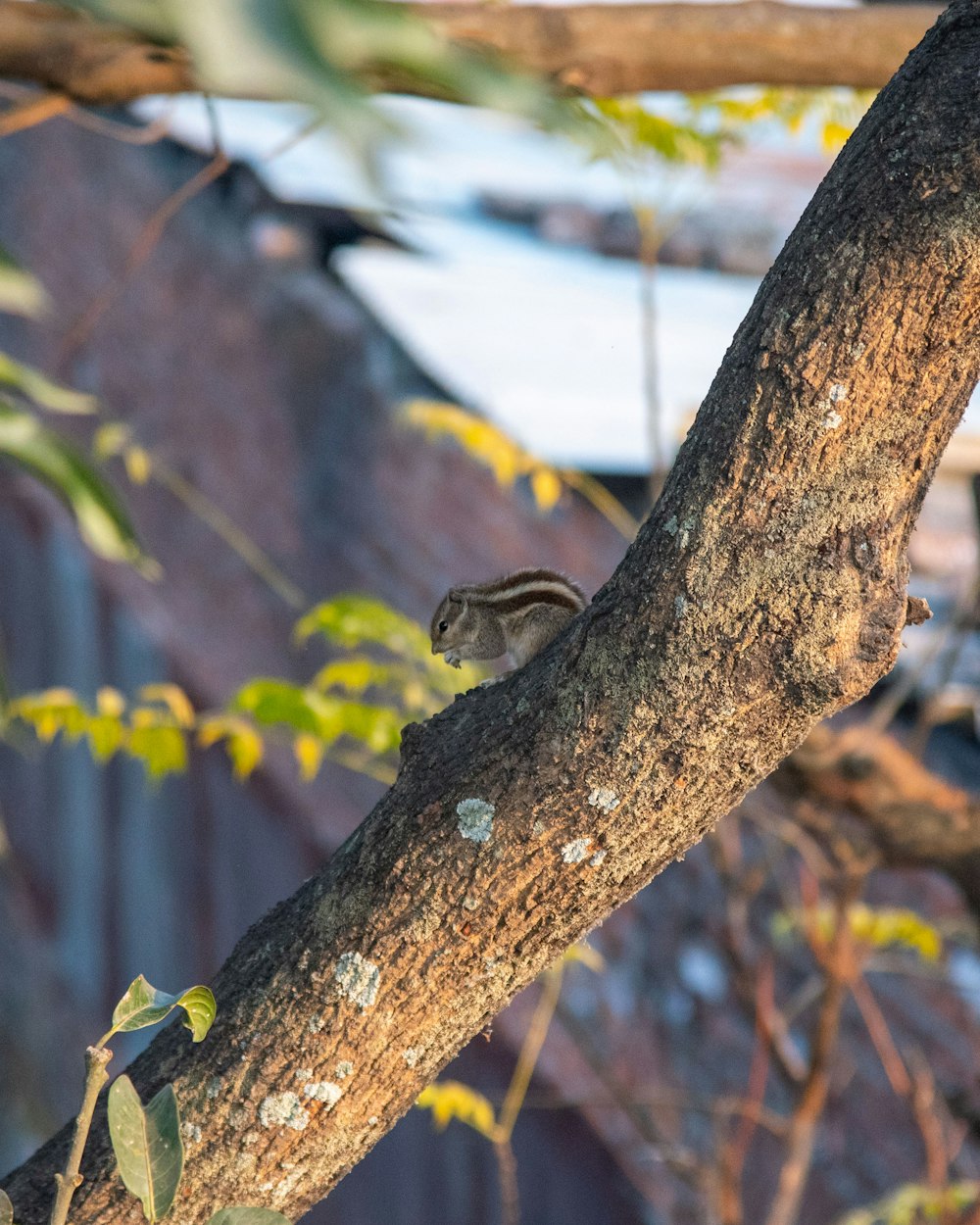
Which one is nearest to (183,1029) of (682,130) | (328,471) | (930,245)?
(930,245)

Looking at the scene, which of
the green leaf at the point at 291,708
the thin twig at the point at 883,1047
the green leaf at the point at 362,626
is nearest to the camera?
the green leaf at the point at 291,708

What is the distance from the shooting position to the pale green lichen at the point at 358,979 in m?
1.23

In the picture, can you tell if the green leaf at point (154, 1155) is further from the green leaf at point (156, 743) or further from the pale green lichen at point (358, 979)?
the green leaf at point (156, 743)

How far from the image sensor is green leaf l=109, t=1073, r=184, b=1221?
113cm

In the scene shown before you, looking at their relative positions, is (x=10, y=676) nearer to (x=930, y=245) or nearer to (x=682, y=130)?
(x=682, y=130)

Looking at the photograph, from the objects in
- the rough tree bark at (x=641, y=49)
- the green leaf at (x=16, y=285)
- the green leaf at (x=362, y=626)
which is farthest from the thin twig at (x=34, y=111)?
the green leaf at (x=362, y=626)

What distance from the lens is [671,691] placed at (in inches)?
44.8

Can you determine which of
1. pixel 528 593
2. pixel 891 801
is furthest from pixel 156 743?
pixel 891 801

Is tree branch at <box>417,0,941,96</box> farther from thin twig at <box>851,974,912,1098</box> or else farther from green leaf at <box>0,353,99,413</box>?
thin twig at <box>851,974,912,1098</box>

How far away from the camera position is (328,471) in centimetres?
Result: 513

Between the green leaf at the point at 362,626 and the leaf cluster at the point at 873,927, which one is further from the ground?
the green leaf at the point at 362,626

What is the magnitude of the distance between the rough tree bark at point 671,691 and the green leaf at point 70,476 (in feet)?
2.31

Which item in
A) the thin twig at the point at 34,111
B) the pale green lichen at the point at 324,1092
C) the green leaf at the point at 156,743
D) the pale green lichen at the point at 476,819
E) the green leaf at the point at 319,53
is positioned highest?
the green leaf at the point at 319,53

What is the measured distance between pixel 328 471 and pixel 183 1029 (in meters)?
3.88
